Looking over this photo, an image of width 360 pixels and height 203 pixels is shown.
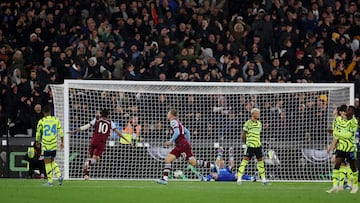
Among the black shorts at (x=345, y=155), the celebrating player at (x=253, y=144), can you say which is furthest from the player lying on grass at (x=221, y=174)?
the black shorts at (x=345, y=155)

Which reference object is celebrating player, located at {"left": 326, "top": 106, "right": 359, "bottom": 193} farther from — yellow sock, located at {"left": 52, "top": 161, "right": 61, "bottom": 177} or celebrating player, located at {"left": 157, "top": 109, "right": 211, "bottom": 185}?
yellow sock, located at {"left": 52, "top": 161, "right": 61, "bottom": 177}

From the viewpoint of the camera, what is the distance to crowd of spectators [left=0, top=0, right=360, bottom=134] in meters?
29.8

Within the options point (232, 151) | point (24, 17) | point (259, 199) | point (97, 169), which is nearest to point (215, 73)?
point (232, 151)

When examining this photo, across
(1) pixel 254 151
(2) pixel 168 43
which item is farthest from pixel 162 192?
(2) pixel 168 43

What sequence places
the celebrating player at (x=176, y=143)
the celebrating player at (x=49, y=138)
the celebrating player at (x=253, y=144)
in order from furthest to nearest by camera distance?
1. the celebrating player at (x=253, y=144)
2. the celebrating player at (x=176, y=143)
3. the celebrating player at (x=49, y=138)


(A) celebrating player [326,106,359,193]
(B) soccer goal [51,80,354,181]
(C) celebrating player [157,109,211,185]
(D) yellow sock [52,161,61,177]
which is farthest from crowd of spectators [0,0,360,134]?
(A) celebrating player [326,106,359,193]

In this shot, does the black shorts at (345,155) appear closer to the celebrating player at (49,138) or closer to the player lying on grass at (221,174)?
the player lying on grass at (221,174)

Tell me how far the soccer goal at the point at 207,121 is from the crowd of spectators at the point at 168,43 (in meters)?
0.95

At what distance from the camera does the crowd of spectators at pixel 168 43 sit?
29.8 metres

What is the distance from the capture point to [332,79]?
3086 cm

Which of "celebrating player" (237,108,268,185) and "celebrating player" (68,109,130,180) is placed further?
"celebrating player" (68,109,130,180)

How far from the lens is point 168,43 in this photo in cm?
3108

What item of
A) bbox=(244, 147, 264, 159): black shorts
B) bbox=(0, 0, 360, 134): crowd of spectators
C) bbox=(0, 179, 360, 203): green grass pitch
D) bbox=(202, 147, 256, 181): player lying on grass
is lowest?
bbox=(0, 179, 360, 203): green grass pitch

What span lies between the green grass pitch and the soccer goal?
6.92 ft
